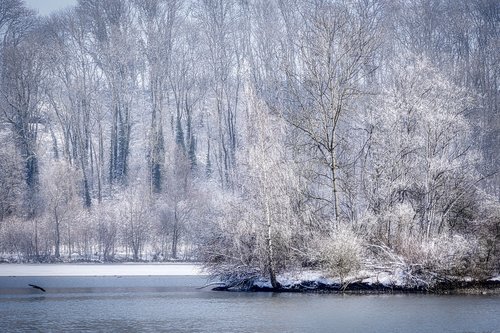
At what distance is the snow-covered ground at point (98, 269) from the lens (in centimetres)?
4631

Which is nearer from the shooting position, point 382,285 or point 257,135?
point 382,285

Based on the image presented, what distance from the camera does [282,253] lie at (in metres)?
34.3

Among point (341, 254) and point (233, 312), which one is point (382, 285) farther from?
point (233, 312)

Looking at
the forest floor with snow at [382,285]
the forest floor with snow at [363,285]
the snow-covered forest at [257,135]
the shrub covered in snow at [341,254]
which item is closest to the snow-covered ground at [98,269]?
the snow-covered forest at [257,135]

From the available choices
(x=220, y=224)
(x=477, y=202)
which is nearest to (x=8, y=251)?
(x=220, y=224)

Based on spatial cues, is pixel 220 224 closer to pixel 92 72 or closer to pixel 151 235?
pixel 151 235

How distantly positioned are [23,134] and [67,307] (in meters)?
39.2

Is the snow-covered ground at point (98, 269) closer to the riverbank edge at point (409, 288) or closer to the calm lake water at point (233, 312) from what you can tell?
the calm lake water at point (233, 312)

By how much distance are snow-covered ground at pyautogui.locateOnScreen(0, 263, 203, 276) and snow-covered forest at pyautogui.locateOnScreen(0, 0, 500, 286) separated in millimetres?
3342

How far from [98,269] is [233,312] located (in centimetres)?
2637

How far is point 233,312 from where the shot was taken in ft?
81.6

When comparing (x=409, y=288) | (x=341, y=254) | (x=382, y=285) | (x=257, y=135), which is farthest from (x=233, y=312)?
(x=257, y=135)

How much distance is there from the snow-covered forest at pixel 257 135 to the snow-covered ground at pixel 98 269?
3.34 metres

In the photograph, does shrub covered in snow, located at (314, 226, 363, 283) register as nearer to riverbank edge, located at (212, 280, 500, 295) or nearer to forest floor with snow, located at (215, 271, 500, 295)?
forest floor with snow, located at (215, 271, 500, 295)
